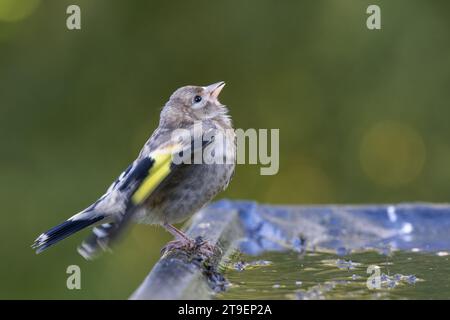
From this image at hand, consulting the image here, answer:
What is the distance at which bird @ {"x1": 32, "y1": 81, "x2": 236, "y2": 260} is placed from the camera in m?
4.17

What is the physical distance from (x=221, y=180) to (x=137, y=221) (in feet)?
1.72

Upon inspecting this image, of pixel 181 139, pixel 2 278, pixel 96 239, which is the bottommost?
pixel 2 278

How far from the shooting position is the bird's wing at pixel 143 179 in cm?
363

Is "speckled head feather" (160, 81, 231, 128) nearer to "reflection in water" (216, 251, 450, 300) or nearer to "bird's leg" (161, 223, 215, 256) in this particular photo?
"bird's leg" (161, 223, 215, 256)

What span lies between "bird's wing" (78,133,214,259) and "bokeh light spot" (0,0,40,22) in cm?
537

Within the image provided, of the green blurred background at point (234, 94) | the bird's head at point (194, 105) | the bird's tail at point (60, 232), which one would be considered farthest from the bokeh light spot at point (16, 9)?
the bird's tail at point (60, 232)

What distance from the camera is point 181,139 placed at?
4.50m

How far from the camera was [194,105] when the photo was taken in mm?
5105

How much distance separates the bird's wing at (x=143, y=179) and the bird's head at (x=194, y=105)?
0.40 m

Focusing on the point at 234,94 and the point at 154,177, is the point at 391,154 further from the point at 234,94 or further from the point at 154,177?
the point at 154,177

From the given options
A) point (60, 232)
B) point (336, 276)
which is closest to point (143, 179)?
point (60, 232)

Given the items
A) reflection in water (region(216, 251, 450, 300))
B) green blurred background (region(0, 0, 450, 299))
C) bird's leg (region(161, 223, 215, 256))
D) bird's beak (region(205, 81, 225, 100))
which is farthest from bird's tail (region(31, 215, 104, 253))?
green blurred background (region(0, 0, 450, 299))
